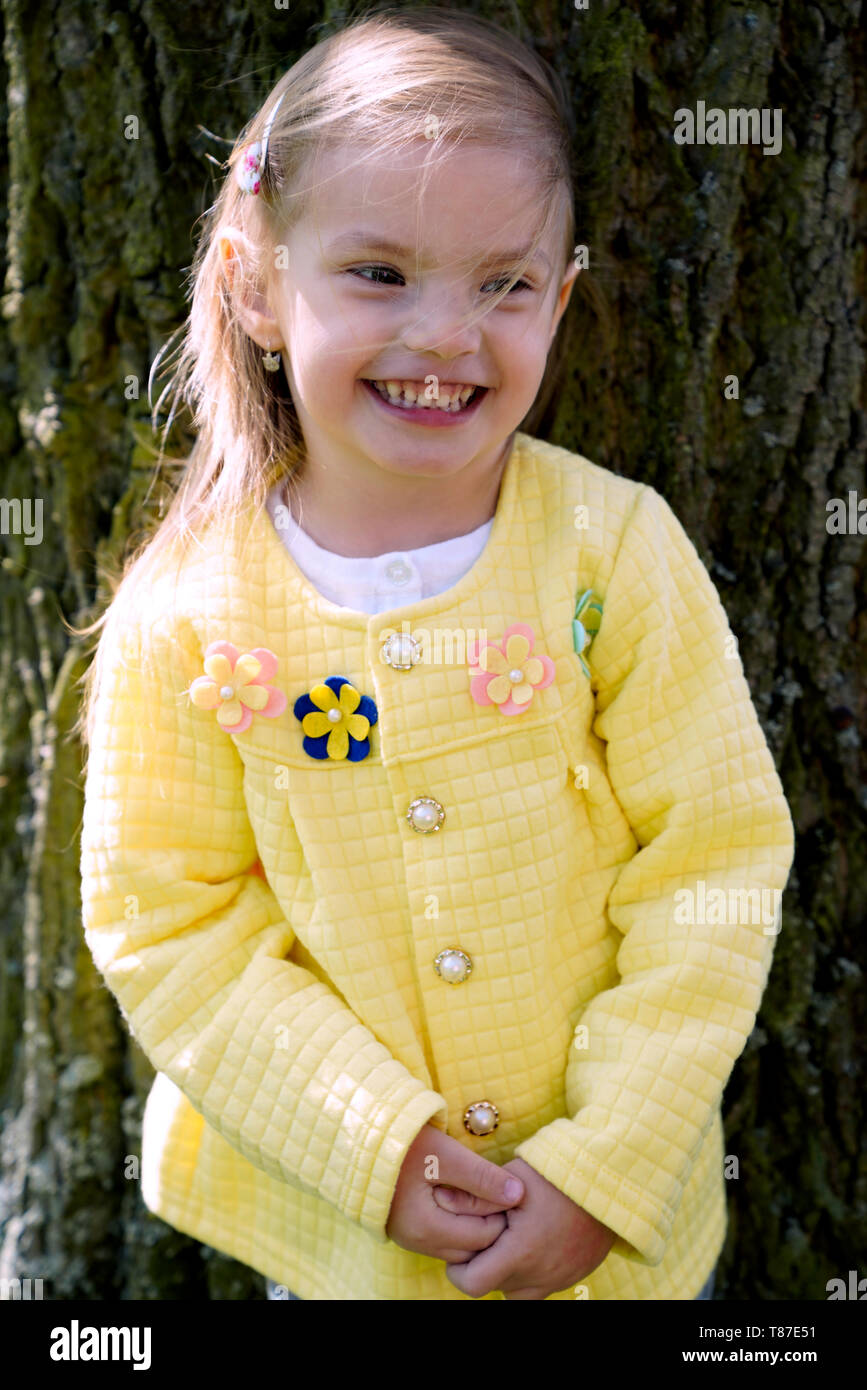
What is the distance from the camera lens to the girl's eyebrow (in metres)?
1.55

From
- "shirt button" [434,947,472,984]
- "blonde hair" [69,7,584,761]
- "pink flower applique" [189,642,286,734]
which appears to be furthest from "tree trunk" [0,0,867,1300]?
"shirt button" [434,947,472,984]

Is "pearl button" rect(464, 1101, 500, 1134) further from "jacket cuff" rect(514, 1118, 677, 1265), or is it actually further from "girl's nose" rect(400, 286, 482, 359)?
"girl's nose" rect(400, 286, 482, 359)

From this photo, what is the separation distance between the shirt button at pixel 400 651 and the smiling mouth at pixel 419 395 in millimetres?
328

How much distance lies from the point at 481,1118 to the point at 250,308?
4.23ft

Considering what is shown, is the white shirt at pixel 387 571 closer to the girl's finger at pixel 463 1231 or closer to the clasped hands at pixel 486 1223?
the clasped hands at pixel 486 1223

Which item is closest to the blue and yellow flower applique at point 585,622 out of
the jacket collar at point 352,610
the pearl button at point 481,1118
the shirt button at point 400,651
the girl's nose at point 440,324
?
the jacket collar at point 352,610

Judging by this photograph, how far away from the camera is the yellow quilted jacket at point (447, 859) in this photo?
168cm

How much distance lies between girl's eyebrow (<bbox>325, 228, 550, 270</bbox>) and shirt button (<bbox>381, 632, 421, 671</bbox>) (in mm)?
527

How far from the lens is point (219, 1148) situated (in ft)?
6.28

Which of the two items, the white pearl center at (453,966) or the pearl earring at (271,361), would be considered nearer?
the white pearl center at (453,966)

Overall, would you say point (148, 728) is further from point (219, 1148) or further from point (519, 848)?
point (219, 1148)

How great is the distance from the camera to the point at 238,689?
66.9 inches

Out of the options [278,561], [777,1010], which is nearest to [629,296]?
[278,561]

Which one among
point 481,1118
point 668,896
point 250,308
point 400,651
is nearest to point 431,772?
point 400,651
